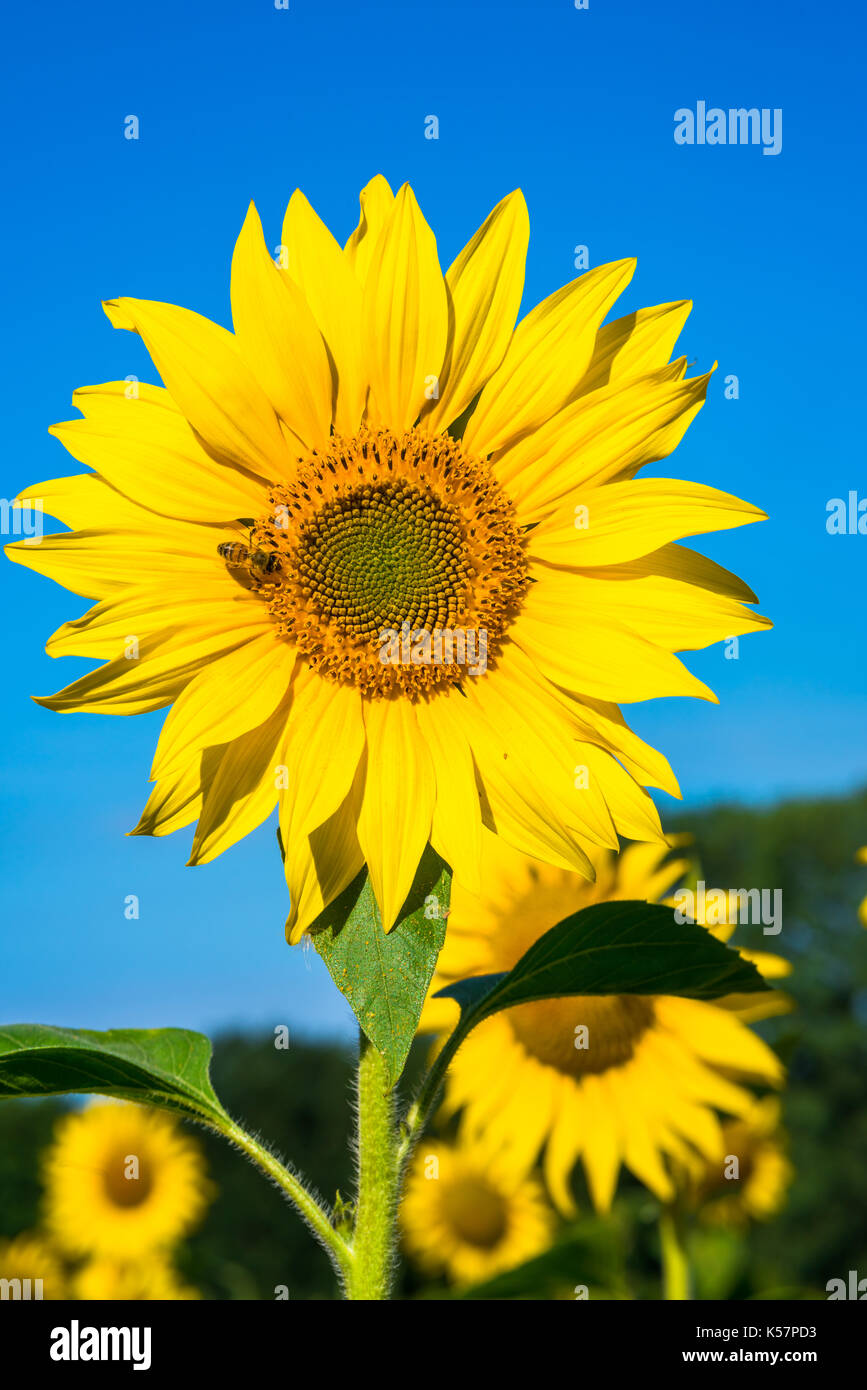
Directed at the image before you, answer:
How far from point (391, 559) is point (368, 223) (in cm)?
73

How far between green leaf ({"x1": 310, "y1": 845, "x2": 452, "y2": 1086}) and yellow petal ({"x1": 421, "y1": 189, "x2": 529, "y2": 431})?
1088mm

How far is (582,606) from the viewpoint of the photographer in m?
2.66

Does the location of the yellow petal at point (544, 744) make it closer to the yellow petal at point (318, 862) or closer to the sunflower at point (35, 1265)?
the yellow petal at point (318, 862)

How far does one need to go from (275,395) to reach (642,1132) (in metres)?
3.79

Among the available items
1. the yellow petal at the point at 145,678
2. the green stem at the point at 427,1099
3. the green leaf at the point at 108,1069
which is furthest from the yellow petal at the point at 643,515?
the green leaf at the point at 108,1069

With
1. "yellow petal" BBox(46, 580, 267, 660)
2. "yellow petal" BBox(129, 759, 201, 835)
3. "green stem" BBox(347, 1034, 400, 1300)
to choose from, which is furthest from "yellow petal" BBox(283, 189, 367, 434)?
"green stem" BBox(347, 1034, 400, 1300)

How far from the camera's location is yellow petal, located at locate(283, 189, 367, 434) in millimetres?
2539

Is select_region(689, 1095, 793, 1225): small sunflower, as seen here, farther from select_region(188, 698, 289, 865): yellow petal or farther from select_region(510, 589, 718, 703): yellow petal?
select_region(188, 698, 289, 865): yellow petal

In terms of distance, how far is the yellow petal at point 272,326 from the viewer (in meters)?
2.49

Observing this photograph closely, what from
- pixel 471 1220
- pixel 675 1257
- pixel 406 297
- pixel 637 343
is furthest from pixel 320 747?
pixel 471 1220

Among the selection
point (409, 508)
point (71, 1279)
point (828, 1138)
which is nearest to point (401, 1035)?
point (409, 508)

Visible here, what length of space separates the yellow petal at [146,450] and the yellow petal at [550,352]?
621mm
